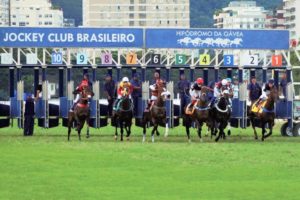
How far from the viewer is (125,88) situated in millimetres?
41219

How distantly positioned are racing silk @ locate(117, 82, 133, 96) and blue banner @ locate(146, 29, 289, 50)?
4167 mm

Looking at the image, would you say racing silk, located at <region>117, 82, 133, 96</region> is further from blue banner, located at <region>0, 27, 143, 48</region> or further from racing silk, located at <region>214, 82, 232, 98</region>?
blue banner, located at <region>0, 27, 143, 48</region>

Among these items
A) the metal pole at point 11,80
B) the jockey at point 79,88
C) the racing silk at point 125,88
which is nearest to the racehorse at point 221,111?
the racing silk at point 125,88

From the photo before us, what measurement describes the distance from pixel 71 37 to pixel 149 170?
17.5m

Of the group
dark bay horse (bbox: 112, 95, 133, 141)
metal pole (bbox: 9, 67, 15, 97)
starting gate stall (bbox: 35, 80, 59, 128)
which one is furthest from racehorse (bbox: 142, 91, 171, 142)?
metal pole (bbox: 9, 67, 15, 97)

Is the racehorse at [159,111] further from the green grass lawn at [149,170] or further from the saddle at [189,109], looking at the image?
the green grass lawn at [149,170]

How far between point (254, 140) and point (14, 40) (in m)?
8.20

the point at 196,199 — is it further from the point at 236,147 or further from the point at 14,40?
the point at 14,40

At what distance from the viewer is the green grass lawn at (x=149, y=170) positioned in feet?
77.9

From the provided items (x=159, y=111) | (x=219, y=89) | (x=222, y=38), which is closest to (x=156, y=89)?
(x=159, y=111)

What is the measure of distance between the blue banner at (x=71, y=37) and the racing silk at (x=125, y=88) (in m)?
3.87

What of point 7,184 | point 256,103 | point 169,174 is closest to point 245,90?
point 256,103

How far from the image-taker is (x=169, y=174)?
2725cm

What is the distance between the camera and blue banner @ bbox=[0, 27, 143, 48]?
45094 mm
